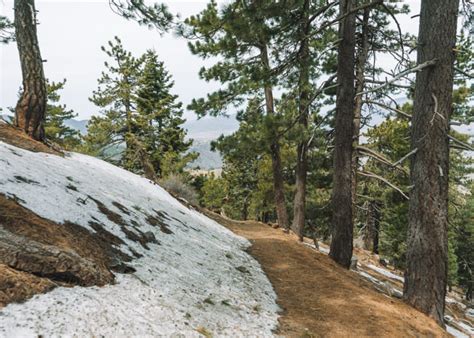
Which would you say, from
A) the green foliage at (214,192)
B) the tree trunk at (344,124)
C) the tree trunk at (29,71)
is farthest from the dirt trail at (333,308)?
the green foliage at (214,192)

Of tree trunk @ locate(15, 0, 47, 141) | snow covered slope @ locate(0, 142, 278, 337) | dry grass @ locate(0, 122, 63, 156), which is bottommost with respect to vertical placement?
snow covered slope @ locate(0, 142, 278, 337)

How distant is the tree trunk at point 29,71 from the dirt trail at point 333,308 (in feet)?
22.7

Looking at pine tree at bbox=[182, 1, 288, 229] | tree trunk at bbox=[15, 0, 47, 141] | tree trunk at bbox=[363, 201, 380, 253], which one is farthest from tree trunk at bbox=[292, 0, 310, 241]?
tree trunk at bbox=[363, 201, 380, 253]

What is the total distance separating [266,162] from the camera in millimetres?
23312

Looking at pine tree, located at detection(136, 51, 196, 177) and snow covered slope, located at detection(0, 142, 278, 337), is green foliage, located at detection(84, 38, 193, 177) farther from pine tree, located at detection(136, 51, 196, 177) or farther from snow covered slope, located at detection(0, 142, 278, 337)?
snow covered slope, located at detection(0, 142, 278, 337)

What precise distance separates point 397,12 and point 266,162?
42.3 ft

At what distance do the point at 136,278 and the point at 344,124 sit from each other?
18.6 ft

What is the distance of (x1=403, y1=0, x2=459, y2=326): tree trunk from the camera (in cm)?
525

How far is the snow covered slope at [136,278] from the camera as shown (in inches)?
112

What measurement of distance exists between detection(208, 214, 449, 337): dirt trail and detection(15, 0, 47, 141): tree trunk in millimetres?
6918

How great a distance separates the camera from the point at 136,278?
4055mm

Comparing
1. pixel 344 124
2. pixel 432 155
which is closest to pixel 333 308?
pixel 432 155

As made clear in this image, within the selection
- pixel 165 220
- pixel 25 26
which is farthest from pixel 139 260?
pixel 25 26

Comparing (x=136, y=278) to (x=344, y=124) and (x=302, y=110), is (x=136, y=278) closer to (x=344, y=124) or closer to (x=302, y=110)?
(x=344, y=124)
